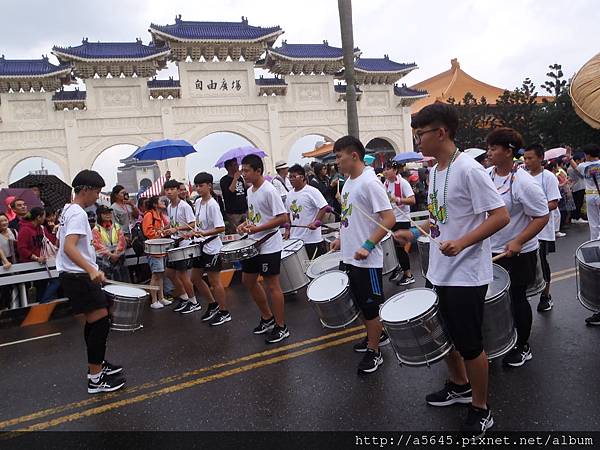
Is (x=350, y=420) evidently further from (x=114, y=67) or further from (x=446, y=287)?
(x=114, y=67)

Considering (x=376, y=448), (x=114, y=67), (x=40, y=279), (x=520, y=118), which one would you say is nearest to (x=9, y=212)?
(x=40, y=279)

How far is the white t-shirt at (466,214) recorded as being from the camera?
2.67 m

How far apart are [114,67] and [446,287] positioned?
23947 millimetres

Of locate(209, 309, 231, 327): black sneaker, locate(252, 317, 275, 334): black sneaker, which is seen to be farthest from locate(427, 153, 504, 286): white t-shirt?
locate(209, 309, 231, 327): black sneaker

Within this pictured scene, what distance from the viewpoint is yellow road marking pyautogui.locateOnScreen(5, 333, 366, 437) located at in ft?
11.8

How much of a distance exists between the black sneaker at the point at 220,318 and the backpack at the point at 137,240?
319 centimetres

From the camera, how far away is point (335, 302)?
416 cm

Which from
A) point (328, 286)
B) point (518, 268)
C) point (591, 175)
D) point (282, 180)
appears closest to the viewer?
point (518, 268)

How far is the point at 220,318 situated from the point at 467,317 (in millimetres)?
3849

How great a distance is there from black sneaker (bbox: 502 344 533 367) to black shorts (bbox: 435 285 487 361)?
129 centimetres

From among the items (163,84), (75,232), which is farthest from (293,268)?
(163,84)

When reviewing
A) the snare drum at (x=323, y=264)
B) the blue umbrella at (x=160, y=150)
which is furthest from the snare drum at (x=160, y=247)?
the blue umbrella at (x=160, y=150)

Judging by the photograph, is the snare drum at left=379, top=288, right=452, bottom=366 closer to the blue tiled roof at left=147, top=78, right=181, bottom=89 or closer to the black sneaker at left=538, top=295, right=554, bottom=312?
the black sneaker at left=538, top=295, right=554, bottom=312

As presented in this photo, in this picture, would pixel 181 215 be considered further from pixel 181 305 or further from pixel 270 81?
pixel 270 81
